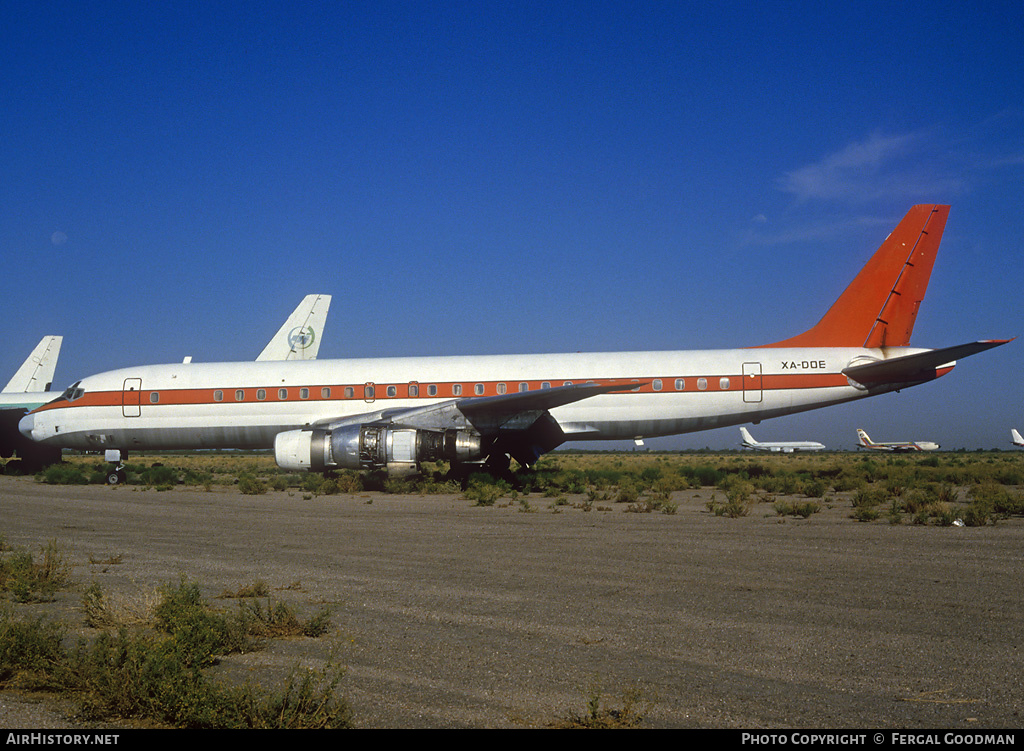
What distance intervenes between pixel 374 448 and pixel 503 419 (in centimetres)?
370

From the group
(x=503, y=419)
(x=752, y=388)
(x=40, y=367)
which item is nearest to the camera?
(x=503, y=419)

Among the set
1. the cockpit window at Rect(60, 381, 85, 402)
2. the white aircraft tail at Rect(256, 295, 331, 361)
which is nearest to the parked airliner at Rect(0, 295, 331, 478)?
the white aircraft tail at Rect(256, 295, 331, 361)

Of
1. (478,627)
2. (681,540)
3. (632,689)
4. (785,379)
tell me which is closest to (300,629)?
(478,627)

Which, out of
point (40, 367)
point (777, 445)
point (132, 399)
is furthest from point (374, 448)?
point (777, 445)

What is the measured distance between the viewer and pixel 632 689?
4.21m

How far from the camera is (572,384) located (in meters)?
20.2

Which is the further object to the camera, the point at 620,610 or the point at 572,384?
the point at 572,384

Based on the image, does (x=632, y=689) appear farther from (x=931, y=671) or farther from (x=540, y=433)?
(x=540, y=433)

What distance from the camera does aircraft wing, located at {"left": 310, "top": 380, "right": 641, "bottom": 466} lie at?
61.4ft

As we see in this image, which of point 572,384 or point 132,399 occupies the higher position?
point 572,384

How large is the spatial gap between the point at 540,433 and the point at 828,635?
15.1m

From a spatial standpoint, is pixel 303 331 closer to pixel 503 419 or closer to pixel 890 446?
pixel 503 419

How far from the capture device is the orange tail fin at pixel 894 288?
22.0 m

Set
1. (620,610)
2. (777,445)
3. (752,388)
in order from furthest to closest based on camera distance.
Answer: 1. (777,445)
2. (752,388)
3. (620,610)
